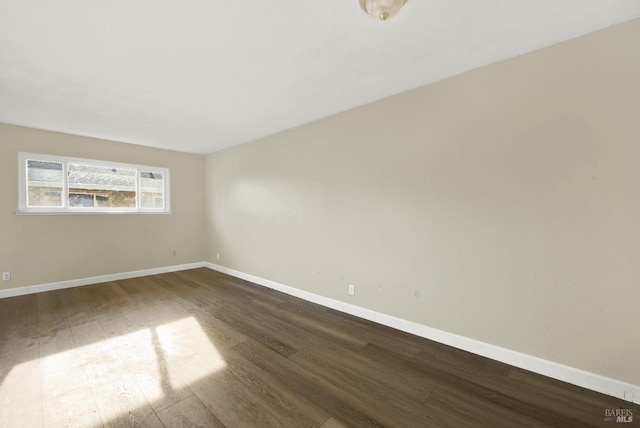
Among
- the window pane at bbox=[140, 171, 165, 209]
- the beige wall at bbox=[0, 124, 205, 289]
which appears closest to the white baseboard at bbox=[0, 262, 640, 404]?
the beige wall at bbox=[0, 124, 205, 289]

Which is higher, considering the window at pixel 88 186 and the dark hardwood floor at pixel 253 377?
the window at pixel 88 186

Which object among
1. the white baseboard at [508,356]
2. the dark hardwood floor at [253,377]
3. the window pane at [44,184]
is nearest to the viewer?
the dark hardwood floor at [253,377]

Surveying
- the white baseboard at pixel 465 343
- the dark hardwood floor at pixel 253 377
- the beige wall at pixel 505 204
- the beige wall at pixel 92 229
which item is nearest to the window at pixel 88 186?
the beige wall at pixel 92 229

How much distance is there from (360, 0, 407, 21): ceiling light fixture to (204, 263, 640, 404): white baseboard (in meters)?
2.61

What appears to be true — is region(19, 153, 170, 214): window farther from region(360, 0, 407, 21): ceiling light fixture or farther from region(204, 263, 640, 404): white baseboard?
region(360, 0, 407, 21): ceiling light fixture

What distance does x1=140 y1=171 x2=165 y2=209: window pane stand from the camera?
4.67 meters

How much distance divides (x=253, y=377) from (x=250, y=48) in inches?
99.3

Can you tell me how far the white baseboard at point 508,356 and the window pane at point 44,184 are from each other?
444 centimetres

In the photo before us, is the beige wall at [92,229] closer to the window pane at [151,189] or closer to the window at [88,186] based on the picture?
the window at [88,186]

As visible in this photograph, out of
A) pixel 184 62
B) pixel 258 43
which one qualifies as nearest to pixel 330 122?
pixel 258 43

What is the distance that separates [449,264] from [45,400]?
3220mm

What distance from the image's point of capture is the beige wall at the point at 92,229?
342 centimetres

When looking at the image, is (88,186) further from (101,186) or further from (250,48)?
(250,48)

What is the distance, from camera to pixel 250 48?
6.06 feet
